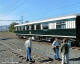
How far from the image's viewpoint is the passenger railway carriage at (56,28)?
59.8 ft

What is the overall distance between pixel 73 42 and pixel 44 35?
21.9 ft

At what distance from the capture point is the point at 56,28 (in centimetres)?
2166

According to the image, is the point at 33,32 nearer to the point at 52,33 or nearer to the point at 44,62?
the point at 52,33

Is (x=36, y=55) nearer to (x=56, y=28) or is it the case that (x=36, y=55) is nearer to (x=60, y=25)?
(x=60, y=25)

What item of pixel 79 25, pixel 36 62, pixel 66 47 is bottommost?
pixel 36 62

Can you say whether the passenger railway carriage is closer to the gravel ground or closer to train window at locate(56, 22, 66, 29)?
train window at locate(56, 22, 66, 29)

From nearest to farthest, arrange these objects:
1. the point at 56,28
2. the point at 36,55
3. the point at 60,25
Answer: the point at 36,55 < the point at 60,25 < the point at 56,28

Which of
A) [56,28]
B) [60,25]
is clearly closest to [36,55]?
[60,25]

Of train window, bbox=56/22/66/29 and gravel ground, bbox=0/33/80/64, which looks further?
train window, bbox=56/22/66/29

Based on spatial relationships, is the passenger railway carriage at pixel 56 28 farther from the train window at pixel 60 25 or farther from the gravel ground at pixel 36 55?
the gravel ground at pixel 36 55

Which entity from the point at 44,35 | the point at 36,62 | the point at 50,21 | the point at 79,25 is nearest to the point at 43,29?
the point at 44,35

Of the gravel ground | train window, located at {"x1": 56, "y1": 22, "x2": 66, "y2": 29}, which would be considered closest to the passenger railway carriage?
train window, located at {"x1": 56, "y1": 22, "x2": 66, "y2": 29}

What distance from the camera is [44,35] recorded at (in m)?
25.0

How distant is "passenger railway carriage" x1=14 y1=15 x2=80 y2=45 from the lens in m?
18.2
